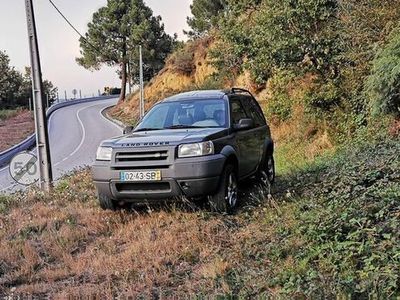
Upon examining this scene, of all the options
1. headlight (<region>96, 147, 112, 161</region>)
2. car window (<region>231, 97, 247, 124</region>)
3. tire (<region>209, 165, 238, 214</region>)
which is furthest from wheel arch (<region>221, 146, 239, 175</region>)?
headlight (<region>96, 147, 112, 161</region>)

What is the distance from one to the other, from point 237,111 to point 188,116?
88cm

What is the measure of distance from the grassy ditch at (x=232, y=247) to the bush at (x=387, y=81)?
1.69 metres

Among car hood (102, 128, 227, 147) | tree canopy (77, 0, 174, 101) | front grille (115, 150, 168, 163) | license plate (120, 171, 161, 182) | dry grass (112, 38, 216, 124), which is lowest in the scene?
license plate (120, 171, 161, 182)

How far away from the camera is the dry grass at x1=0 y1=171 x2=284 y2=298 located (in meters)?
4.36

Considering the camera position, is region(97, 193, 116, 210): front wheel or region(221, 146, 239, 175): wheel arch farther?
region(97, 193, 116, 210): front wheel

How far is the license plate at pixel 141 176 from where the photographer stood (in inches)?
237

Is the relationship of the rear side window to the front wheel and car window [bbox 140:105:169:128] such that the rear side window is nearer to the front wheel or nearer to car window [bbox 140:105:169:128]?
car window [bbox 140:105:169:128]

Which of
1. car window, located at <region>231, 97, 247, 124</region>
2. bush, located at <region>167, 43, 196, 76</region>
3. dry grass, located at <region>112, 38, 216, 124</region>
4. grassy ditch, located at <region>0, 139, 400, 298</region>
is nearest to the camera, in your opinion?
grassy ditch, located at <region>0, 139, 400, 298</region>

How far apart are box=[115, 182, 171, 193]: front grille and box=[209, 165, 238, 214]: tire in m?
0.65

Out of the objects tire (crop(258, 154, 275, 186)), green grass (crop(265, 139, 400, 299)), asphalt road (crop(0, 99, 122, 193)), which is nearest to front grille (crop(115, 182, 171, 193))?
green grass (crop(265, 139, 400, 299))

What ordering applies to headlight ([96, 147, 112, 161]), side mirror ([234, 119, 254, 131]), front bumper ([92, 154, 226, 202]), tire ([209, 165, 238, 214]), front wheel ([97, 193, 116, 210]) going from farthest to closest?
side mirror ([234, 119, 254, 131]), front wheel ([97, 193, 116, 210]), headlight ([96, 147, 112, 161]), tire ([209, 165, 238, 214]), front bumper ([92, 154, 226, 202])

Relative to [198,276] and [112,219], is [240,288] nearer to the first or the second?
[198,276]

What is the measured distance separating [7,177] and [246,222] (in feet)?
63.1

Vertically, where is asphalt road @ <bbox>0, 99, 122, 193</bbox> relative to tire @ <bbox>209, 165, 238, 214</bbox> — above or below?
below
